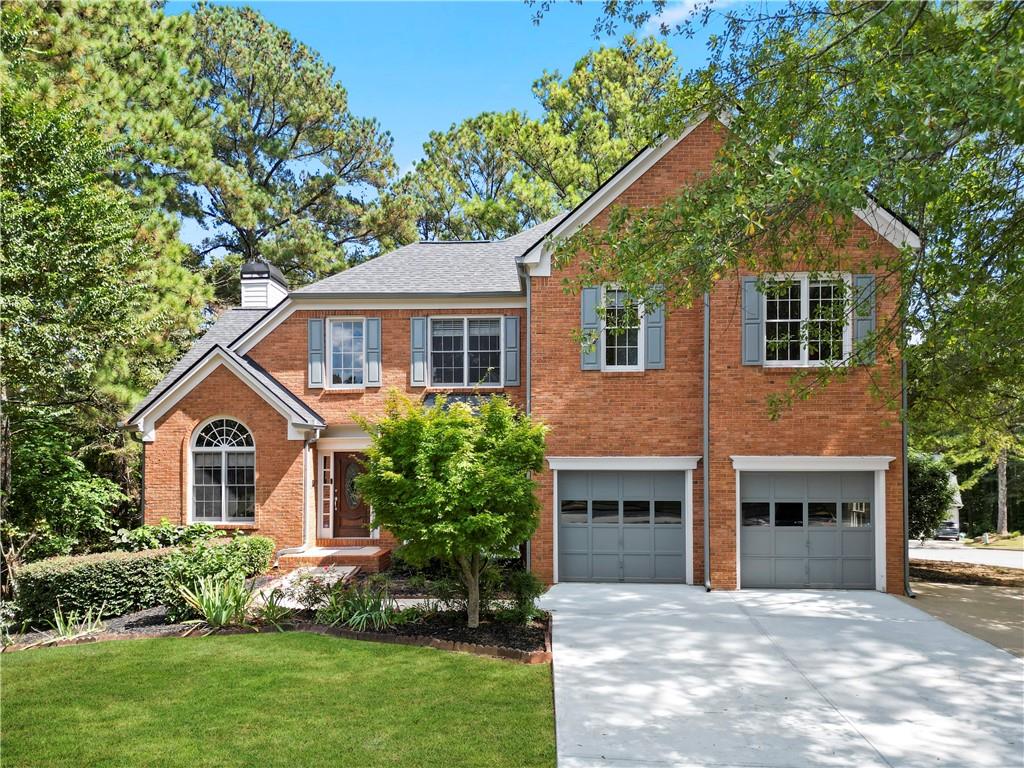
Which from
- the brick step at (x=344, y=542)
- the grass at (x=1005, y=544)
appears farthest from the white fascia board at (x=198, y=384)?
the grass at (x=1005, y=544)

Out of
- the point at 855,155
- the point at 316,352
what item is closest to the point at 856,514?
the point at 855,155

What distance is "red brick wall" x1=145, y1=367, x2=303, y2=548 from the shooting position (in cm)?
1617

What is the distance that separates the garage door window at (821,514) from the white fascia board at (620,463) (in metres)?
2.36

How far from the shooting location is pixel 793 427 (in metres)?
14.1

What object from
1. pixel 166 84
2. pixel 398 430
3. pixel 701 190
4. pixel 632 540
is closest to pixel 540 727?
pixel 398 430

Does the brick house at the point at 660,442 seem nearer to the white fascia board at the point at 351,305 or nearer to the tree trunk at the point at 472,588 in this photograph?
the white fascia board at the point at 351,305

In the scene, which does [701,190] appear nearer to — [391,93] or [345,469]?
[391,93]

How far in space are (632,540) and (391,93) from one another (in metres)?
10.4

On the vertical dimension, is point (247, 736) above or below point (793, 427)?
below

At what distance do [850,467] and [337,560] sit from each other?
10349 millimetres

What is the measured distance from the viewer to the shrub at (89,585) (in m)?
11.3

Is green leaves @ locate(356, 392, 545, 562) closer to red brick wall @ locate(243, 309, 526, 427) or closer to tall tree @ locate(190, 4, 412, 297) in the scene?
red brick wall @ locate(243, 309, 526, 427)

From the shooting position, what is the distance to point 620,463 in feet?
47.6

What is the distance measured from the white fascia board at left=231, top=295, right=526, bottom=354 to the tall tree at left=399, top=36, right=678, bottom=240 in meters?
13.4
